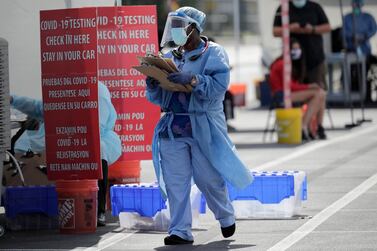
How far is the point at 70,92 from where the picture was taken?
12.3 m

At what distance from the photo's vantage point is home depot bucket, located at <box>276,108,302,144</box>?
20.7m

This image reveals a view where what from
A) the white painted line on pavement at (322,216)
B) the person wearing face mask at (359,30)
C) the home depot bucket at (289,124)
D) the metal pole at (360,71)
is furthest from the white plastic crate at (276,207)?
the person wearing face mask at (359,30)

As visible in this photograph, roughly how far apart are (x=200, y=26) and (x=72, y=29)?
138cm

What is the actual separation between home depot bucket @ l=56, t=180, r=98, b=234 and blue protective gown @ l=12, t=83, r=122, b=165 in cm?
56

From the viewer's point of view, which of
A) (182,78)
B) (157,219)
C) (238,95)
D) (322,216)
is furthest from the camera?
(238,95)

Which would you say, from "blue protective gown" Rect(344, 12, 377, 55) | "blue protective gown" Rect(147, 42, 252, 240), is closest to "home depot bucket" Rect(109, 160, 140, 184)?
"blue protective gown" Rect(147, 42, 252, 240)

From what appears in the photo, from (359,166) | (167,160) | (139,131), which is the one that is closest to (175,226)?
(167,160)

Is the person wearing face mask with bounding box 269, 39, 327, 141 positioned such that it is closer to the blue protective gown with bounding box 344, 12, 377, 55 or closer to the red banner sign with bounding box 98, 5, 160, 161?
the blue protective gown with bounding box 344, 12, 377, 55

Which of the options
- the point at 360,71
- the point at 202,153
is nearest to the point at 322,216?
the point at 202,153

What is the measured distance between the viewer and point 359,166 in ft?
55.9

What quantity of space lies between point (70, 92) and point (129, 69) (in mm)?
1381

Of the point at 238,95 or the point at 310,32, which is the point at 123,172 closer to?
the point at 310,32

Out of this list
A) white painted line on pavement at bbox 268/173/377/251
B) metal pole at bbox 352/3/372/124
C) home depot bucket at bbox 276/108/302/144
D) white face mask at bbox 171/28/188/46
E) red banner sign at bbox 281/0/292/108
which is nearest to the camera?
white painted line on pavement at bbox 268/173/377/251

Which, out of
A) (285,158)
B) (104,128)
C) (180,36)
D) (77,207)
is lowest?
(77,207)
